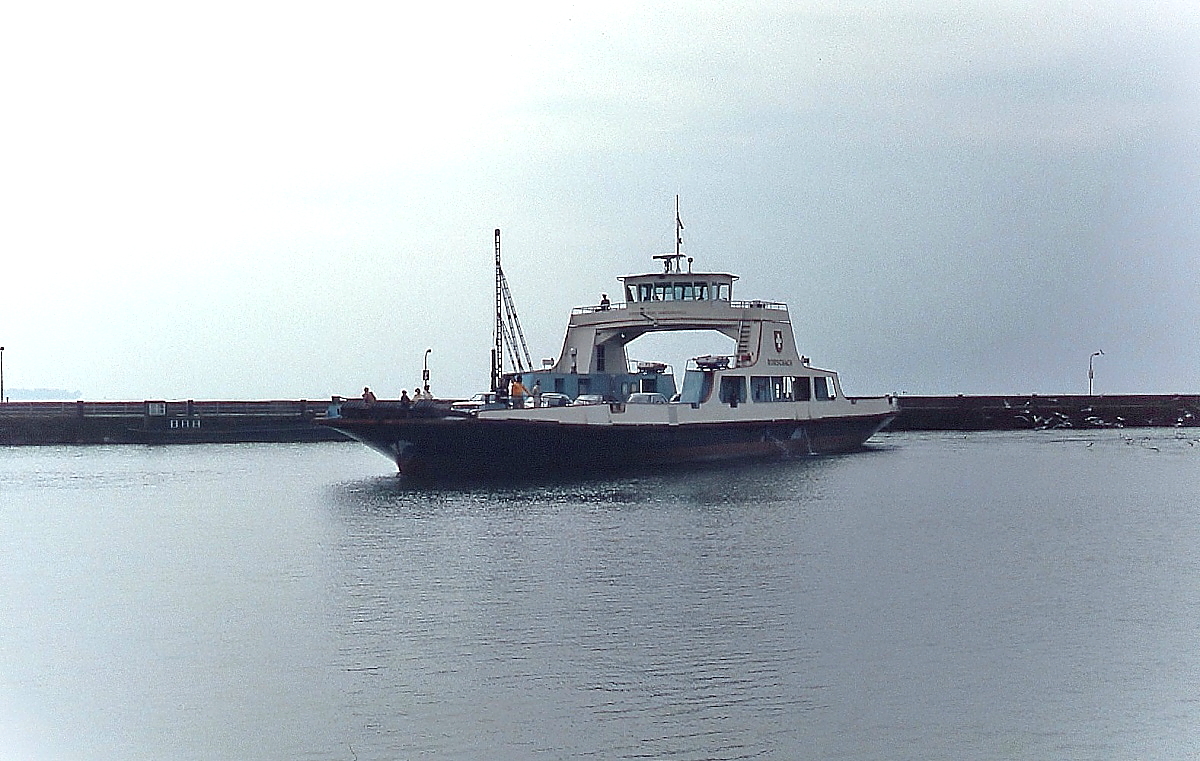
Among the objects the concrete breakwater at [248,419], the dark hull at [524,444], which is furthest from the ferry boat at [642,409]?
the concrete breakwater at [248,419]

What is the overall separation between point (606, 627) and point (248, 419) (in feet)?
156

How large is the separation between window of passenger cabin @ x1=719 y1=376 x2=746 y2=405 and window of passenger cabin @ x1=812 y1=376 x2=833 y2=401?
18.1ft

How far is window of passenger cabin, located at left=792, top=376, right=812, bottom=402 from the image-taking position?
147 ft

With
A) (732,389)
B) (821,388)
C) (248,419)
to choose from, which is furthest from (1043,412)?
(248,419)

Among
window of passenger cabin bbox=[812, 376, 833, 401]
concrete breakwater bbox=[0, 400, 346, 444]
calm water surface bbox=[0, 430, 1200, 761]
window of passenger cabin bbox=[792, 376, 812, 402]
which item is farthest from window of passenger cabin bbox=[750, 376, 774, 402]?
concrete breakwater bbox=[0, 400, 346, 444]

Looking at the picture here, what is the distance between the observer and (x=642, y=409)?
121ft

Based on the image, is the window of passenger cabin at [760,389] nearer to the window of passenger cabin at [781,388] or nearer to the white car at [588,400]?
the window of passenger cabin at [781,388]

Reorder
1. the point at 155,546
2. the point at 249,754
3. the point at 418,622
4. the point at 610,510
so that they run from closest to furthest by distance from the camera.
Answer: the point at 249,754 → the point at 418,622 → the point at 155,546 → the point at 610,510

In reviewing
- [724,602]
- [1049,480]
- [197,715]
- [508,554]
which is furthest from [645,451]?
[197,715]

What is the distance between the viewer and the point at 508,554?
22562 mm

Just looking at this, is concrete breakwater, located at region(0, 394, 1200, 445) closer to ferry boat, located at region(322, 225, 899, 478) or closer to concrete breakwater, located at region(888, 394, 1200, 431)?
concrete breakwater, located at region(888, 394, 1200, 431)

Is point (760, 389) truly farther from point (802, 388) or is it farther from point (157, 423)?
point (157, 423)

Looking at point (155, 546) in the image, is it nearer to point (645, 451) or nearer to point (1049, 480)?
point (645, 451)

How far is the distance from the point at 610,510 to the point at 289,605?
10699mm
